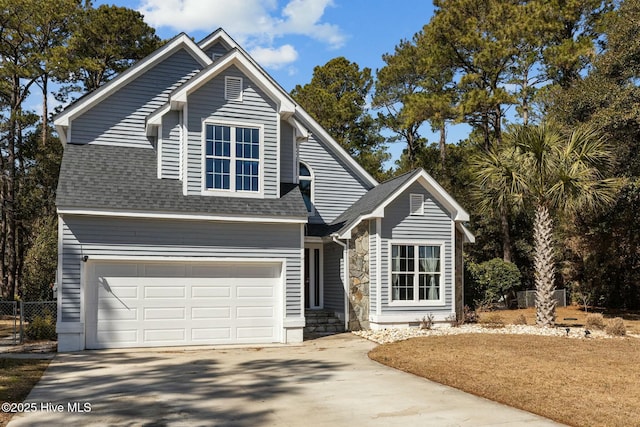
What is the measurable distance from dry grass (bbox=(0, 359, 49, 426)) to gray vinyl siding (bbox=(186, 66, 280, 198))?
5.75m

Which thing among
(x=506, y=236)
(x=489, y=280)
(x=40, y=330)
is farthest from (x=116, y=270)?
(x=506, y=236)

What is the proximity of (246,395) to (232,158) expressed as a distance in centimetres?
832

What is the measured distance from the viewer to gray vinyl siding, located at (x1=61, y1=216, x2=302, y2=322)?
14.3 meters

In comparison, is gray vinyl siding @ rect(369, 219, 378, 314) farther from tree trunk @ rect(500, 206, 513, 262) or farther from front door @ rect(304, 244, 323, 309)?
tree trunk @ rect(500, 206, 513, 262)

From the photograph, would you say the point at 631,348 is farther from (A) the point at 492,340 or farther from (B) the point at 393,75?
(B) the point at 393,75

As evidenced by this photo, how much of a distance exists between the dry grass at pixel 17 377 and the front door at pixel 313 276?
9389 mm

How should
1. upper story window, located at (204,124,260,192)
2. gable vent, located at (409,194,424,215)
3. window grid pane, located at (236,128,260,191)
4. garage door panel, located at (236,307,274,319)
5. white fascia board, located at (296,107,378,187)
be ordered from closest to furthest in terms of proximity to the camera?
garage door panel, located at (236,307,274,319), upper story window, located at (204,124,260,192), window grid pane, located at (236,128,260,191), gable vent, located at (409,194,424,215), white fascia board, located at (296,107,378,187)

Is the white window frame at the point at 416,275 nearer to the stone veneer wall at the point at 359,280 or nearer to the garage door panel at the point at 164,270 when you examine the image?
the stone veneer wall at the point at 359,280

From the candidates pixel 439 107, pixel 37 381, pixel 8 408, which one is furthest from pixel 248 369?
pixel 439 107

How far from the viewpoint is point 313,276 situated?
20.2 meters

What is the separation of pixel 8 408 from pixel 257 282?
27.7 ft

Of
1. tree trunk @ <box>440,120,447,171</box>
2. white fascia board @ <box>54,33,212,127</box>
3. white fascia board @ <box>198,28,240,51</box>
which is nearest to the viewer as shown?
white fascia board @ <box>54,33,212,127</box>

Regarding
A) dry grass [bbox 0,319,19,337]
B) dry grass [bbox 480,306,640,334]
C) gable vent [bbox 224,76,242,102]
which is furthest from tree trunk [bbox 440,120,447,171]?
dry grass [bbox 0,319,19,337]

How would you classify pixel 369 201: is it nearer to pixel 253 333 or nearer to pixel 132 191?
pixel 253 333
